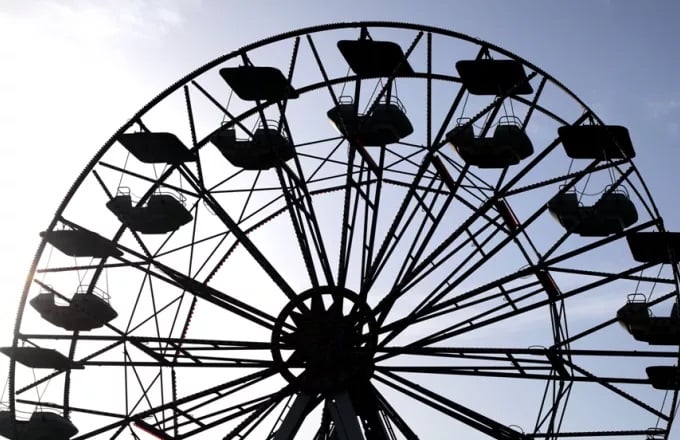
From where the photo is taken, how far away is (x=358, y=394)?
22953 mm

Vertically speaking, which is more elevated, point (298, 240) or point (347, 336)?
point (298, 240)

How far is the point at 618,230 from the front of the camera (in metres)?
25.5

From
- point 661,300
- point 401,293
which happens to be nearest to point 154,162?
point 401,293

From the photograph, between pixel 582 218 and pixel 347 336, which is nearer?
pixel 347 336

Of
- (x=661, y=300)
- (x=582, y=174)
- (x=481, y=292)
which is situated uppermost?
(x=582, y=174)

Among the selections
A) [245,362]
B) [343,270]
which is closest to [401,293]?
[343,270]

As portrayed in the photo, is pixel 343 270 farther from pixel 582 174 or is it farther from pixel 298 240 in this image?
pixel 582 174

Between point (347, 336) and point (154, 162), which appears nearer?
point (347, 336)

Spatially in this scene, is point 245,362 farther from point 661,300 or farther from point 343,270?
point 661,300

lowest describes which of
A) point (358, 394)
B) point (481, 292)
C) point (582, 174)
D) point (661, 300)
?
point (358, 394)

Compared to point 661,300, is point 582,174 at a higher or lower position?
higher

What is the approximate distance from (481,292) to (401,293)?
184cm

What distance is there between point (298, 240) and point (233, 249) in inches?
99.0

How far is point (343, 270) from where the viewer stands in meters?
23.3
